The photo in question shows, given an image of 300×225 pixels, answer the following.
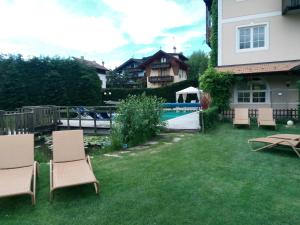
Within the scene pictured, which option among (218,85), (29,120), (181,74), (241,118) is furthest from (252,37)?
(181,74)

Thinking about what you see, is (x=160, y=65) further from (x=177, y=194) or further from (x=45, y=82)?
(x=177, y=194)

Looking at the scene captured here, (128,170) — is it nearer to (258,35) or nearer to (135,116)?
(135,116)

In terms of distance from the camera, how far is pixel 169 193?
4.45 metres

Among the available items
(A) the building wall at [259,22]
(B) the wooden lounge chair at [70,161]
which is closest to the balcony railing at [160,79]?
(A) the building wall at [259,22]

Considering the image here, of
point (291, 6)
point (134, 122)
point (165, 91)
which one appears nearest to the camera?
point (134, 122)

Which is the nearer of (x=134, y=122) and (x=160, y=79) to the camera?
(x=134, y=122)

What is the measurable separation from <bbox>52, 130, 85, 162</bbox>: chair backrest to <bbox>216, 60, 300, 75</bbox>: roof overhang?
37.1ft

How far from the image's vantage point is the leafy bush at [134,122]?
29.7 feet

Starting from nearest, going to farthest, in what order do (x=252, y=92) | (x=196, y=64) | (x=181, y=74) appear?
(x=252, y=92) → (x=181, y=74) → (x=196, y=64)

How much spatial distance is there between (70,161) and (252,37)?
14.5 metres

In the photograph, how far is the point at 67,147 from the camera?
5523 mm

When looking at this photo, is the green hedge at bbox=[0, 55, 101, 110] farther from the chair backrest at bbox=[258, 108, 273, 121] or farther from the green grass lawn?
the chair backrest at bbox=[258, 108, 273, 121]

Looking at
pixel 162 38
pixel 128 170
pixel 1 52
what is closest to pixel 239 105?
pixel 128 170

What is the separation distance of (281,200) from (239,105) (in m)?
12.8
